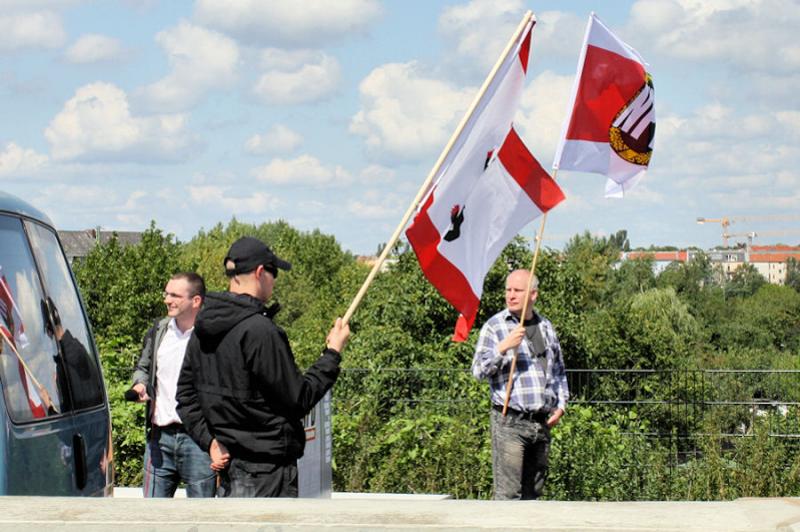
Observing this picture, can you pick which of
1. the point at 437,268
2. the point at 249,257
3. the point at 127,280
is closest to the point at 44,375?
the point at 249,257

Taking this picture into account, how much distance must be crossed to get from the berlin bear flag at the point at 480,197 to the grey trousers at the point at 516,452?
31.1 inches

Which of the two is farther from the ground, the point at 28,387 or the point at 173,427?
the point at 28,387

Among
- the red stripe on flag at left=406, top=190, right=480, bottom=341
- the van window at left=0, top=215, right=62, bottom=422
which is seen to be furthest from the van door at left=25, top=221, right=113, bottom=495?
the red stripe on flag at left=406, top=190, right=480, bottom=341

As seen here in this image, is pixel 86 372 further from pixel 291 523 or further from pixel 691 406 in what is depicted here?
pixel 691 406

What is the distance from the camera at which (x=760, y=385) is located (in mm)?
11273

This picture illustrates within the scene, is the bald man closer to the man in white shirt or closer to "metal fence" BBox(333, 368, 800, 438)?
the man in white shirt

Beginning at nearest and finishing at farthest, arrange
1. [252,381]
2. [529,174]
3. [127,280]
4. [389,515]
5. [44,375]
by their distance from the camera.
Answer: [389,515] → [44,375] → [252,381] → [529,174] → [127,280]

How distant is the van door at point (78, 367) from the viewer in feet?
16.6

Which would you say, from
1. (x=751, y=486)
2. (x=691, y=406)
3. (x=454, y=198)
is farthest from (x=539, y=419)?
(x=691, y=406)

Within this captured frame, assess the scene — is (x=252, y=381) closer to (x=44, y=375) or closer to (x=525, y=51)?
(x=44, y=375)

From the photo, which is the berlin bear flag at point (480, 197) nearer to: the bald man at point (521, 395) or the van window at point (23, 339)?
the bald man at point (521, 395)

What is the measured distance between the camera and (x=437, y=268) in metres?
6.63

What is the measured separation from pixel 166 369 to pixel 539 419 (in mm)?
2415

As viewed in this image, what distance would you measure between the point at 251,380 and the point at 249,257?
0.52 meters
